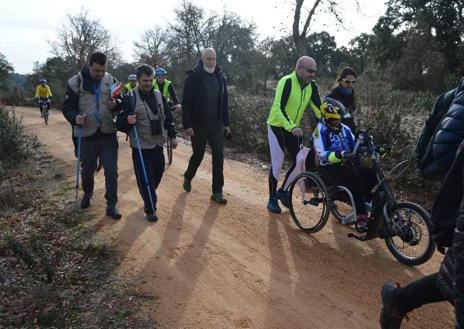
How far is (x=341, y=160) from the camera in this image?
4.55 metres

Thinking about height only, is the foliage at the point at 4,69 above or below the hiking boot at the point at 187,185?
above

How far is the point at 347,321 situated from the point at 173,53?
A: 1593 inches

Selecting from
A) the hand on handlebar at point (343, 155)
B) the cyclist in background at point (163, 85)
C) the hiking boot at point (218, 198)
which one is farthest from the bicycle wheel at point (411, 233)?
the cyclist in background at point (163, 85)

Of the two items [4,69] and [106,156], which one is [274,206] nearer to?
[106,156]

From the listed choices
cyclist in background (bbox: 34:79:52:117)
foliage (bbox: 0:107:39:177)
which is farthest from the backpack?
cyclist in background (bbox: 34:79:52:117)

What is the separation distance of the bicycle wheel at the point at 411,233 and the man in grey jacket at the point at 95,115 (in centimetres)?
356

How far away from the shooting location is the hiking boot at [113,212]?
5.50 m

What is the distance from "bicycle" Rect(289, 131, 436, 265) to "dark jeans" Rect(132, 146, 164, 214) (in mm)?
1849

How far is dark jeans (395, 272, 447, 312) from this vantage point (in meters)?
2.39

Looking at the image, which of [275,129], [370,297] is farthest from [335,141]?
[370,297]

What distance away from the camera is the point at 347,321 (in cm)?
327

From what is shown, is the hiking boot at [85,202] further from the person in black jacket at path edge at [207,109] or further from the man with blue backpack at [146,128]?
the person in black jacket at path edge at [207,109]

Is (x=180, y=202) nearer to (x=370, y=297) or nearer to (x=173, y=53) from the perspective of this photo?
(x=370, y=297)

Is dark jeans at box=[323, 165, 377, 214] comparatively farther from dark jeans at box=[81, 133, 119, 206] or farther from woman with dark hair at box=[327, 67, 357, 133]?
dark jeans at box=[81, 133, 119, 206]
